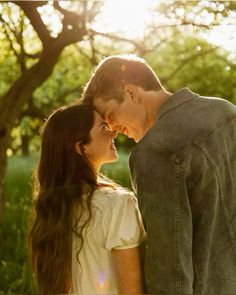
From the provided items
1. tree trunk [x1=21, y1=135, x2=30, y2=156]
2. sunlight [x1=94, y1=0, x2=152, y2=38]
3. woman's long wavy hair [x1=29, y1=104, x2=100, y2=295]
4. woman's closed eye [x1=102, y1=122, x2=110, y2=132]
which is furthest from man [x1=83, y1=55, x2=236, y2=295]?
tree trunk [x1=21, y1=135, x2=30, y2=156]

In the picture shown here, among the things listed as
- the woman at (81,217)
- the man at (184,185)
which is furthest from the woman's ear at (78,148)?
the man at (184,185)

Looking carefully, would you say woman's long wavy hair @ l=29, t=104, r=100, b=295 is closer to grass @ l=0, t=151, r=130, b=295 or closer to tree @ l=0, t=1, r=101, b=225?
grass @ l=0, t=151, r=130, b=295

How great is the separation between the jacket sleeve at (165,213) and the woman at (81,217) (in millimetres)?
167

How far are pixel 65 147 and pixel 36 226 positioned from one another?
1.50 ft

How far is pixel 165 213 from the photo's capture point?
8.72ft

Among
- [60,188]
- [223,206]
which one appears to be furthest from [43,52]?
[223,206]

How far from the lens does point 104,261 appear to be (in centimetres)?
288

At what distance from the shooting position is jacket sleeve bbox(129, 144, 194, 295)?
263cm

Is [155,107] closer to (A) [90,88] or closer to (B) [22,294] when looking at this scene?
(A) [90,88]

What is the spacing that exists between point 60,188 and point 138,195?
1.78 ft

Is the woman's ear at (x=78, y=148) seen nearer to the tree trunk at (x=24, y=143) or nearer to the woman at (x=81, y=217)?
the woman at (x=81, y=217)

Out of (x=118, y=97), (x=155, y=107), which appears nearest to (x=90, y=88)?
(x=118, y=97)

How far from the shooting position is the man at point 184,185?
8.71 ft

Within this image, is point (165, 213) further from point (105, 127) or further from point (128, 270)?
point (105, 127)
